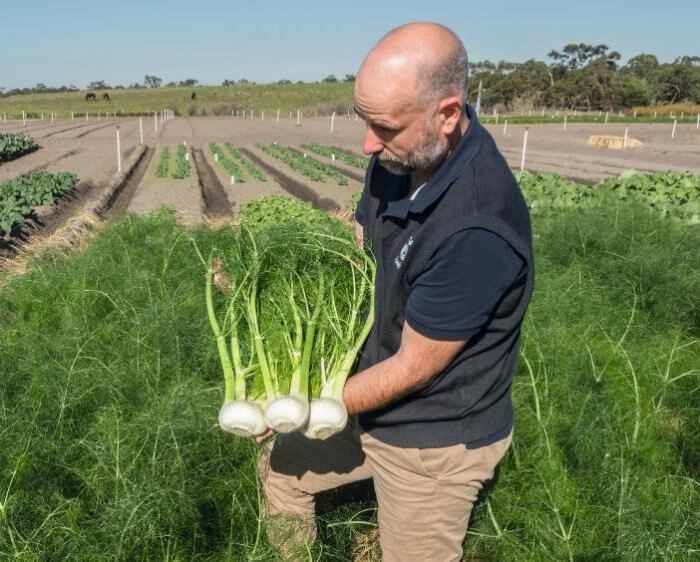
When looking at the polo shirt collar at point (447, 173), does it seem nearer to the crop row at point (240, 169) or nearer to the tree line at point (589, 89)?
the crop row at point (240, 169)

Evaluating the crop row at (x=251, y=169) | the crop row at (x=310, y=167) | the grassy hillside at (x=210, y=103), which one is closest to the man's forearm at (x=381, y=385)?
the crop row at (x=310, y=167)

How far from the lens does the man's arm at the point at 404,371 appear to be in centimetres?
201

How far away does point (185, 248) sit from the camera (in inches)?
239

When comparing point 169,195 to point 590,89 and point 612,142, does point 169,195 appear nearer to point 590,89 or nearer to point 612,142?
point 612,142

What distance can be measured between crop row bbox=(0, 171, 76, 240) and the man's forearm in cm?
975

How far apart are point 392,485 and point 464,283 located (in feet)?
3.12

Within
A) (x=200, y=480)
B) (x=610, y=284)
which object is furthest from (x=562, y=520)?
(x=610, y=284)

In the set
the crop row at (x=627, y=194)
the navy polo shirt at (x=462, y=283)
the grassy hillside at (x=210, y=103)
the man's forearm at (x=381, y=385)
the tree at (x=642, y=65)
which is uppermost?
the tree at (x=642, y=65)

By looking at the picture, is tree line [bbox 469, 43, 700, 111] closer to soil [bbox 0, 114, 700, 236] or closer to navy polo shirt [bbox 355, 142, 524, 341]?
soil [bbox 0, 114, 700, 236]

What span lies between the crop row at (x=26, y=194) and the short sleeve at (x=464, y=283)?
10.1 m

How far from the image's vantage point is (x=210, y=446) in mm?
3205

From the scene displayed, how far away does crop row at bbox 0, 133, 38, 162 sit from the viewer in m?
24.2


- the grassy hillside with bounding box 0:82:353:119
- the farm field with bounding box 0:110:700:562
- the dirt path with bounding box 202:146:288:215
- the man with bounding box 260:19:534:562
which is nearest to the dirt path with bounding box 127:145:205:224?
the dirt path with bounding box 202:146:288:215

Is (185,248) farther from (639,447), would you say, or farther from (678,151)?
(678,151)
